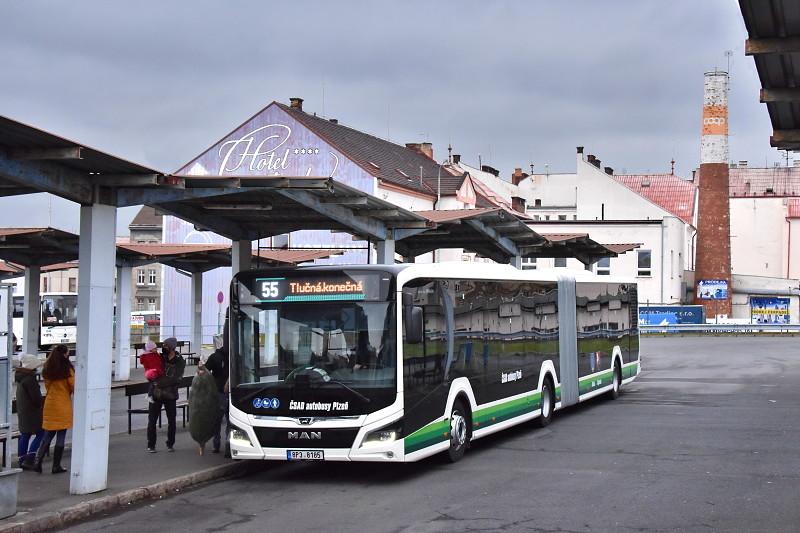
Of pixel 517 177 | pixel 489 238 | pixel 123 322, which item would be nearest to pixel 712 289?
pixel 517 177

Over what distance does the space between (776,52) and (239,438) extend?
34.4 ft

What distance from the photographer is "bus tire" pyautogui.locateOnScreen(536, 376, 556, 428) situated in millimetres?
20094

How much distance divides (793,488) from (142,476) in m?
7.73

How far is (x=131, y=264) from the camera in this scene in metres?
32.4

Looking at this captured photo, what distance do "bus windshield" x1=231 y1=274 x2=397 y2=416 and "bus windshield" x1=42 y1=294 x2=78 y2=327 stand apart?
47.9 m

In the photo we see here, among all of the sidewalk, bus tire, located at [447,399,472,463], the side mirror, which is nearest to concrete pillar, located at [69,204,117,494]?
the sidewalk

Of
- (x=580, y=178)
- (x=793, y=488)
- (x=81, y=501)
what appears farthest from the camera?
(x=580, y=178)

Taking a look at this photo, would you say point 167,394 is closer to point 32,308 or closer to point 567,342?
point 567,342

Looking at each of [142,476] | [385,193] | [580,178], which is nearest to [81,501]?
[142,476]

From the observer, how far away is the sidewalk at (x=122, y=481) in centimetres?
1116

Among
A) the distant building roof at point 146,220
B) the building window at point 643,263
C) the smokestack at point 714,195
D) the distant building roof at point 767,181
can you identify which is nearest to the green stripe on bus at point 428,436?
the smokestack at point 714,195

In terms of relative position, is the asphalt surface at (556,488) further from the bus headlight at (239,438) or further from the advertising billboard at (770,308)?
the advertising billboard at (770,308)

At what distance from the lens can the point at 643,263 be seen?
75.1 metres

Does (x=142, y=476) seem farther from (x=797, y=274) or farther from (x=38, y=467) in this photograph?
(x=797, y=274)
